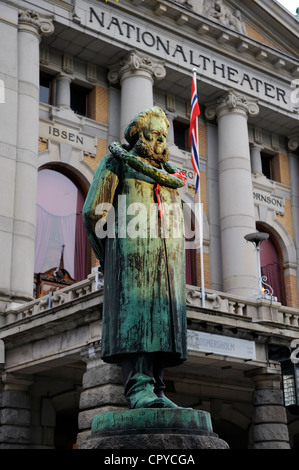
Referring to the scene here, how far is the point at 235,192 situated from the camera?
27594 mm

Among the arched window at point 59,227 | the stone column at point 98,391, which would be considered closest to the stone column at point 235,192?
the arched window at point 59,227

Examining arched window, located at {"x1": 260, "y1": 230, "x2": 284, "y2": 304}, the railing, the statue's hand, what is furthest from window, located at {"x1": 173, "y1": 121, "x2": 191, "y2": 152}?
the statue's hand

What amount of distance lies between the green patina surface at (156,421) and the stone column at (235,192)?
20.5 metres

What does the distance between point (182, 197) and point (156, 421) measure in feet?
73.4

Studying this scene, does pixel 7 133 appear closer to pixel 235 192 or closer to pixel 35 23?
pixel 35 23

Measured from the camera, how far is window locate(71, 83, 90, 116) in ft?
88.0

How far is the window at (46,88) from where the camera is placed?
25.9 meters

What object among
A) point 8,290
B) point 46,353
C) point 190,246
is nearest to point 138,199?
point 46,353

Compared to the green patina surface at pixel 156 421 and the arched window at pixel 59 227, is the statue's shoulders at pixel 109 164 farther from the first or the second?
the arched window at pixel 59 227

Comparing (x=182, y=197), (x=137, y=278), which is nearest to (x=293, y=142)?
(x=182, y=197)

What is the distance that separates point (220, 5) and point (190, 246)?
35.1ft

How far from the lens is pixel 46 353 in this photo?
16969 mm

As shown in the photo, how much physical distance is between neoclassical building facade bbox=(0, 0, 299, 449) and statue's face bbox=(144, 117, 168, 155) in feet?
29.4

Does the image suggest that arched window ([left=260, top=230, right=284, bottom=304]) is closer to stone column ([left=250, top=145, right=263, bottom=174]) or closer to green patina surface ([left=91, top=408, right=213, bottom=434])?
stone column ([left=250, top=145, right=263, bottom=174])
